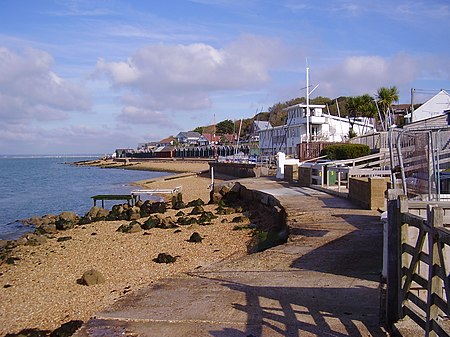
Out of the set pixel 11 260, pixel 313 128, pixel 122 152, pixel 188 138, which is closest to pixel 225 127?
pixel 188 138

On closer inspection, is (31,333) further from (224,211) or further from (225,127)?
(225,127)

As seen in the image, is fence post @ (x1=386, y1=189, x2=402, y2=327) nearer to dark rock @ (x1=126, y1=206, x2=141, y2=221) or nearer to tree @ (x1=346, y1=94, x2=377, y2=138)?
dark rock @ (x1=126, y1=206, x2=141, y2=221)

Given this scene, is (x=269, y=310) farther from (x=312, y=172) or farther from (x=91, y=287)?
(x=312, y=172)

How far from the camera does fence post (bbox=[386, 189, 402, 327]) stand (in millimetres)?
Result: 6297

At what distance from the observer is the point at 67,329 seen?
762 centimetres

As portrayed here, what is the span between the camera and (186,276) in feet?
32.5

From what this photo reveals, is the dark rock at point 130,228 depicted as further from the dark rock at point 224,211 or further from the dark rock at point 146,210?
the dark rock at point 146,210

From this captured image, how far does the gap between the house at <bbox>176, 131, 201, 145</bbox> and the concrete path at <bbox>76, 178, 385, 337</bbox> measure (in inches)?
5293

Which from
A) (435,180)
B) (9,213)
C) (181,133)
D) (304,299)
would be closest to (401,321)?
(304,299)

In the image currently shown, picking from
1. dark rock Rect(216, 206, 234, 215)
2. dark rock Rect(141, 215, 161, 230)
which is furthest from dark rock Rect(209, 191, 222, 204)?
dark rock Rect(141, 215, 161, 230)

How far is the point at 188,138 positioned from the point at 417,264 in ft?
483

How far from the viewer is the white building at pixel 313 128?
5588cm

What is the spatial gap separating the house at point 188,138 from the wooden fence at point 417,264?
138 meters

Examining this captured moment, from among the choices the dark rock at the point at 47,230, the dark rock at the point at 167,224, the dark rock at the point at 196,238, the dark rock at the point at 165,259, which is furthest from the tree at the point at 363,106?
the dark rock at the point at 165,259
